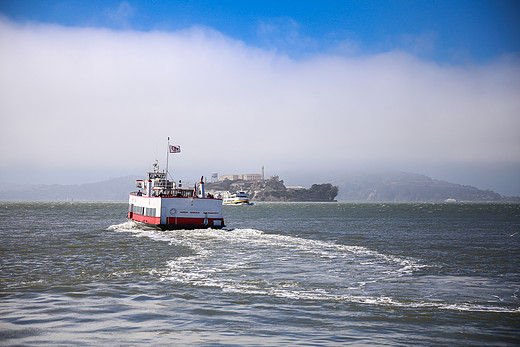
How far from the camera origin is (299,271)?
2386cm

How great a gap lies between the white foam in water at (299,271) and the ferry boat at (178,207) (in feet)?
44.4

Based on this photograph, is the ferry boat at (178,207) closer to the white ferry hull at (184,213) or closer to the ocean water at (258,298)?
the white ferry hull at (184,213)

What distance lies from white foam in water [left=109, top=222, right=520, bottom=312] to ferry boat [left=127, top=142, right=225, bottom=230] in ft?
44.4

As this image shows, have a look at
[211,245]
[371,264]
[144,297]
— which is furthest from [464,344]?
[211,245]

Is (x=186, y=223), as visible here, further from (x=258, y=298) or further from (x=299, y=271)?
(x=258, y=298)

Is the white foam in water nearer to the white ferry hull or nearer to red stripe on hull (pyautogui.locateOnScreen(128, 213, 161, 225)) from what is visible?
the white ferry hull

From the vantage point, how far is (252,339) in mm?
11742

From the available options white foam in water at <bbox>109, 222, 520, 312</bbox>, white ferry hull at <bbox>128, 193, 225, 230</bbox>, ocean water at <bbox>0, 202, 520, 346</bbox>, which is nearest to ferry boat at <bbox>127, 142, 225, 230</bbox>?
white ferry hull at <bbox>128, 193, 225, 230</bbox>

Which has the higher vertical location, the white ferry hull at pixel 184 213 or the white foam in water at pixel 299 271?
the white ferry hull at pixel 184 213

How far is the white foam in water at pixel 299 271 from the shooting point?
17.6 meters

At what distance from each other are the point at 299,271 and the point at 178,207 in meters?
30.3

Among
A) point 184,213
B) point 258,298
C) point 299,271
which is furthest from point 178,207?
point 258,298

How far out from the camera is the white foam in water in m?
17.6

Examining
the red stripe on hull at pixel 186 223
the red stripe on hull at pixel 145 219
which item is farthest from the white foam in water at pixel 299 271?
the red stripe on hull at pixel 145 219
